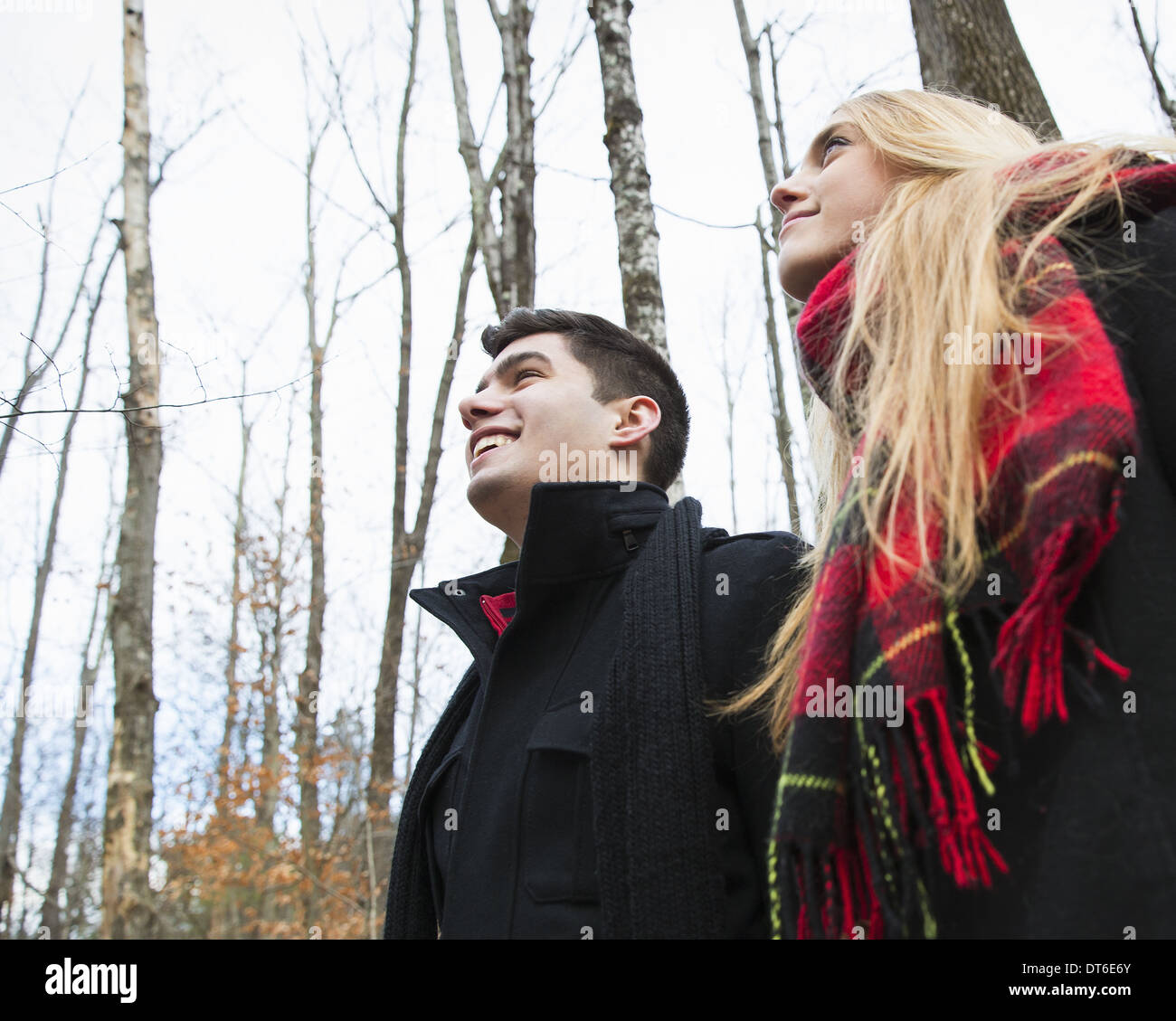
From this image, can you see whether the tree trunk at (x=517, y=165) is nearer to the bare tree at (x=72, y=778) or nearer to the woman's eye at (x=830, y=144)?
the woman's eye at (x=830, y=144)

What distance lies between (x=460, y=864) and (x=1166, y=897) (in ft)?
4.12

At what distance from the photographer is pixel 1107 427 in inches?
47.0

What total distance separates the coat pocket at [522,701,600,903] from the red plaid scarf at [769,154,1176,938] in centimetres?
53

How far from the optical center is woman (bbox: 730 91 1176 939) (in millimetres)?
1130

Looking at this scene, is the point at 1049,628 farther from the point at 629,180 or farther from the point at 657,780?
the point at 629,180

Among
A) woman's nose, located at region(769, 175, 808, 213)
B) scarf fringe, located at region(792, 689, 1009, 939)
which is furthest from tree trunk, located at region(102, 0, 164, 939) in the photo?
scarf fringe, located at region(792, 689, 1009, 939)

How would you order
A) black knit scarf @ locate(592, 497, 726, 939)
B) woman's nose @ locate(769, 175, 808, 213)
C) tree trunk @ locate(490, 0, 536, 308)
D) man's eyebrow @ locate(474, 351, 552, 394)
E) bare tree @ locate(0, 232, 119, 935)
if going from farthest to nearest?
1. bare tree @ locate(0, 232, 119, 935)
2. tree trunk @ locate(490, 0, 536, 308)
3. man's eyebrow @ locate(474, 351, 552, 394)
4. woman's nose @ locate(769, 175, 808, 213)
5. black knit scarf @ locate(592, 497, 726, 939)

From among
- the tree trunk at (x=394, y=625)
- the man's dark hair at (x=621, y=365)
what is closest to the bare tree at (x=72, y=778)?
the tree trunk at (x=394, y=625)

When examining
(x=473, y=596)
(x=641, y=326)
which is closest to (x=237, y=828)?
(x=641, y=326)

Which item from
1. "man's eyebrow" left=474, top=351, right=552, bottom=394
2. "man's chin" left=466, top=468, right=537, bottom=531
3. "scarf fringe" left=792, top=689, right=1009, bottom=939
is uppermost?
"man's eyebrow" left=474, top=351, right=552, bottom=394

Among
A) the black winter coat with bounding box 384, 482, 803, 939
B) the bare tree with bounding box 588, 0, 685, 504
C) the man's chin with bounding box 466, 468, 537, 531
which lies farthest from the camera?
the bare tree with bounding box 588, 0, 685, 504

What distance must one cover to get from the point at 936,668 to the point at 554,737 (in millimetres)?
868

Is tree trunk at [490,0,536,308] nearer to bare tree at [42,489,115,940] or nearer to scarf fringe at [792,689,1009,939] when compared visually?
scarf fringe at [792,689,1009,939]
